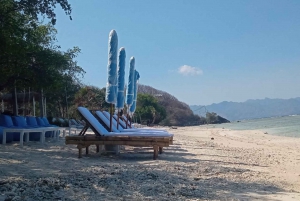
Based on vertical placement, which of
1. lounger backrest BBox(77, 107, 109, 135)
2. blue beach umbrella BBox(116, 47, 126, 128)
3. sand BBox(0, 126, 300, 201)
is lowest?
sand BBox(0, 126, 300, 201)

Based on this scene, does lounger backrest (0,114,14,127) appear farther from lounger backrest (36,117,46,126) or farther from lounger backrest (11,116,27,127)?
lounger backrest (36,117,46,126)

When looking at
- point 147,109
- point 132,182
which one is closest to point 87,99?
point 147,109

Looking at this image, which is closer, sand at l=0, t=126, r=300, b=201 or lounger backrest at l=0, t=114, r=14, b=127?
sand at l=0, t=126, r=300, b=201

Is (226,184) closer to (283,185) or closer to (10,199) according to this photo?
(283,185)

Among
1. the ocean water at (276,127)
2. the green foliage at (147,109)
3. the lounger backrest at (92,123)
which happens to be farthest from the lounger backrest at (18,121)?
the green foliage at (147,109)

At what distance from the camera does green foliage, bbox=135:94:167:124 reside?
48091mm

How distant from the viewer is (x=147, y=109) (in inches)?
1895

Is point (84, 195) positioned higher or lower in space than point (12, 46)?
lower

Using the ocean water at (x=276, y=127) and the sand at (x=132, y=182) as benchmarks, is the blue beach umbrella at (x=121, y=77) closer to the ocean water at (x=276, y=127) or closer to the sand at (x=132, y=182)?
the sand at (x=132, y=182)

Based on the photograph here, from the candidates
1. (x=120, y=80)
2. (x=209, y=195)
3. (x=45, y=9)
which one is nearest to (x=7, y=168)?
(x=45, y=9)

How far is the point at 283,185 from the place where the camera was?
195 inches

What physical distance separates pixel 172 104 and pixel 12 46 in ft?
184

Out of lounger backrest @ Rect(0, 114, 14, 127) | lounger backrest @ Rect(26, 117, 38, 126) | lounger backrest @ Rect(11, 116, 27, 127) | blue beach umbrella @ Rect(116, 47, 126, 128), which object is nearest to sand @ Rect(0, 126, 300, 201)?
lounger backrest @ Rect(0, 114, 14, 127)

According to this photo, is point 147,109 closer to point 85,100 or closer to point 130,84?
point 85,100
